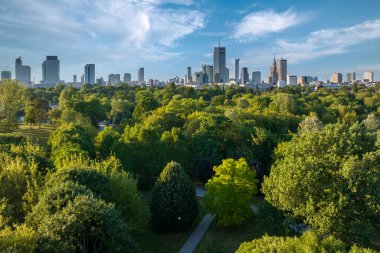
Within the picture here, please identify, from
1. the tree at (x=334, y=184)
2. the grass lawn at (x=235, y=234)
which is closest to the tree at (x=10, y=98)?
the grass lawn at (x=235, y=234)

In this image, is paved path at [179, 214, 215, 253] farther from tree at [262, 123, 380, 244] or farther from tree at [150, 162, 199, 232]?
tree at [262, 123, 380, 244]

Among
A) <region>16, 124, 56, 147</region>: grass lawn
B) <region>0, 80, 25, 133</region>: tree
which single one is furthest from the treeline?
<region>0, 80, 25, 133</region>: tree

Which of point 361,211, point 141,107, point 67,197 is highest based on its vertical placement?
point 141,107

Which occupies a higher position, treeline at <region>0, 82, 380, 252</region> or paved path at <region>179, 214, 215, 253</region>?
treeline at <region>0, 82, 380, 252</region>

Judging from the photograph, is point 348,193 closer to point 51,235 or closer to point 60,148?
point 51,235

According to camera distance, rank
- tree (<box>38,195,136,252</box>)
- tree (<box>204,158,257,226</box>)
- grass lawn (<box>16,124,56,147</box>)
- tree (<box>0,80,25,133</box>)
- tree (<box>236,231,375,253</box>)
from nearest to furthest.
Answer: tree (<box>236,231,375,253</box>) → tree (<box>38,195,136,252</box>) → tree (<box>204,158,257,226</box>) → tree (<box>0,80,25,133</box>) → grass lawn (<box>16,124,56,147</box>)

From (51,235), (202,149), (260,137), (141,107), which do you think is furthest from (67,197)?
(141,107)

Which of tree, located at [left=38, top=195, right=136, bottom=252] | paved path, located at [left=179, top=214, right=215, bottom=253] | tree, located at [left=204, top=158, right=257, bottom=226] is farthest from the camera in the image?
tree, located at [left=204, top=158, right=257, bottom=226]
